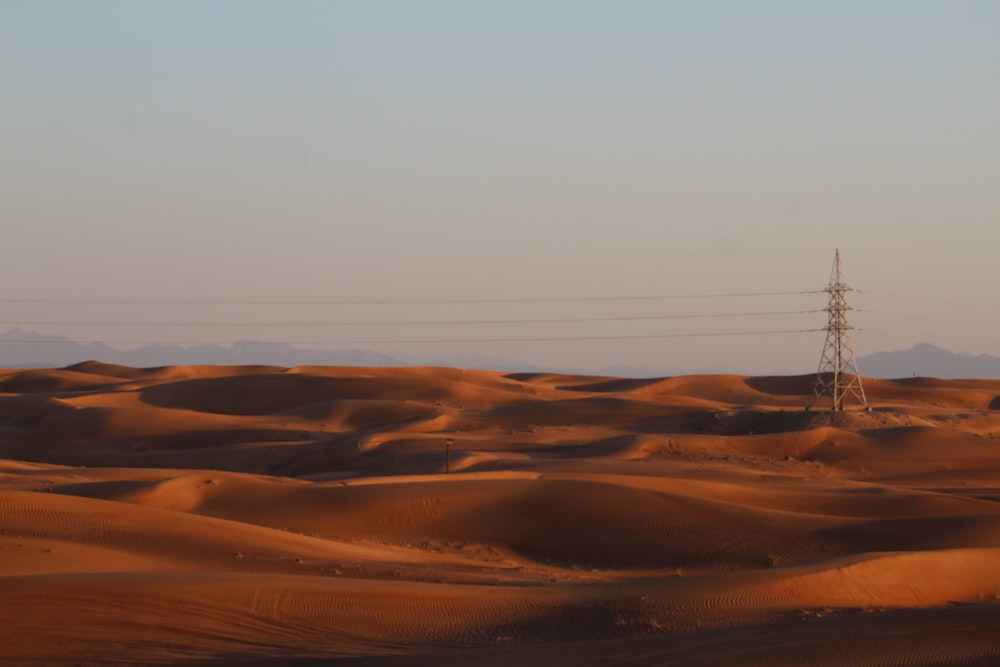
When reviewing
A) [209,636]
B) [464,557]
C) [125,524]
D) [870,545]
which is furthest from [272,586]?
[870,545]

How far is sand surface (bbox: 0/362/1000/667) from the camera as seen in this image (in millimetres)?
10328

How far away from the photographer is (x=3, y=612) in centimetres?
1070

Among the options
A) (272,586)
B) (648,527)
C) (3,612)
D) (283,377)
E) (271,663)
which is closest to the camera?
(271,663)

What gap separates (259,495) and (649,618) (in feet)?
38.5

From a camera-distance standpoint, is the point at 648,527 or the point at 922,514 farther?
the point at 922,514

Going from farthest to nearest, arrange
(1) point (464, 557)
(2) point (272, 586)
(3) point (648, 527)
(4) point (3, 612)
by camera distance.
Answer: (3) point (648, 527) < (1) point (464, 557) < (2) point (272, 586) < (4) point (3, 612)

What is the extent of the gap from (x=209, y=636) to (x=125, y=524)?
6284 mm

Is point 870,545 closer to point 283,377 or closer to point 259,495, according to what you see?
point 259,495

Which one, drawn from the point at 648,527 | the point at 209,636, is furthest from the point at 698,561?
the point at 209,636

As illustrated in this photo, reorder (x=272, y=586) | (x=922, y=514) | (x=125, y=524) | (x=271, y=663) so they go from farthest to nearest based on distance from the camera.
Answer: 1. (x=922, y=514)
2. (x=125, y=524)
3. (x=272, y=586)
4. (x=271, y=663)

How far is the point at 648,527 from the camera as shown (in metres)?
21.3

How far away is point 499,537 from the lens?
70.0ft

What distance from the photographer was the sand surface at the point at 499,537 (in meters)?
10.3

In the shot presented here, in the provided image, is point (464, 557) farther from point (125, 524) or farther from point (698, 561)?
point (125, 524)
